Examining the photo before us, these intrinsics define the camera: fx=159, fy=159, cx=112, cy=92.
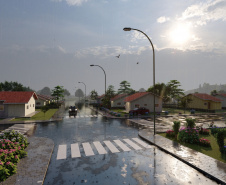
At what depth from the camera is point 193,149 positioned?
1191 cm

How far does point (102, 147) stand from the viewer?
12.6 metres

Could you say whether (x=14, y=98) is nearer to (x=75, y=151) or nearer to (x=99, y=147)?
(x=75, y=151)

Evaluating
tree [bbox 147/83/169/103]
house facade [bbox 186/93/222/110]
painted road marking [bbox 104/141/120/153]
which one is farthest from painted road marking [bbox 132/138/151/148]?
tree [bbox 147/83/169/103]

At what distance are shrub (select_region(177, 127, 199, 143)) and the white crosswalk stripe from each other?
333cm

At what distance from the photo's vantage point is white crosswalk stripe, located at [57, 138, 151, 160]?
11.3 m

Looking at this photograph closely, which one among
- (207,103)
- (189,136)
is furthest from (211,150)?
(207,103)

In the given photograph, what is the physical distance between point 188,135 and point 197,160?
4.34m

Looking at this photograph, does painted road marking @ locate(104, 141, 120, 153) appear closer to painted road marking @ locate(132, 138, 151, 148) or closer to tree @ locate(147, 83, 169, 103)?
painted road marking @ locate(132, 138, 151, 148)

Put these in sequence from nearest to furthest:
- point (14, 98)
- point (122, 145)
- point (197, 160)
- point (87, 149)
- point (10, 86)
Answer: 1. point (197, 160)
2. point (87, 149)
3. point (122, 145)
4. point (14, 98)
5. point (10, 86)

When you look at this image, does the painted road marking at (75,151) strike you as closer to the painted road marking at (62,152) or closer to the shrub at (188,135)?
the painted road marking at (62,152)

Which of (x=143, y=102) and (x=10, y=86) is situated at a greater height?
Answer: (x=10, y=86)

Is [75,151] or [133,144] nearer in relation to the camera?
[75,151]

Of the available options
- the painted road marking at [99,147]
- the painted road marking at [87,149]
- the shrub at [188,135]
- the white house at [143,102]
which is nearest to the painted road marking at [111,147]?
the painted road marking at [99,147]

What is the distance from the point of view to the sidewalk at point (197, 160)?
26.3 ft
